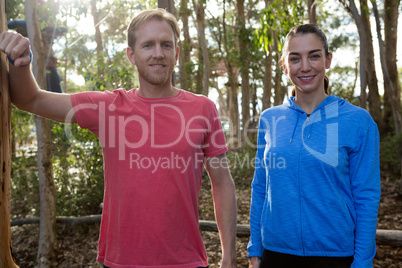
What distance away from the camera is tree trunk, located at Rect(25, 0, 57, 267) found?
521cm

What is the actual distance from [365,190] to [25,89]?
6.01ft

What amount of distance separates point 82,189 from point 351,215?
19.3ft

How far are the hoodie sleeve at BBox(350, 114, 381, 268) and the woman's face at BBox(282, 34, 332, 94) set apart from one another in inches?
15.7

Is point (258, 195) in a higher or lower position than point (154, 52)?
lower

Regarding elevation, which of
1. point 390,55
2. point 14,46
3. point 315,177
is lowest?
point 315,177

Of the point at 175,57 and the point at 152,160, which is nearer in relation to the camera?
the point at 152,160

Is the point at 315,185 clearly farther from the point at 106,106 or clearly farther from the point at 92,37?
the point at 92,37

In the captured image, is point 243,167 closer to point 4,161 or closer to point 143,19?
point 143,19

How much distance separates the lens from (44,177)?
5.52 m

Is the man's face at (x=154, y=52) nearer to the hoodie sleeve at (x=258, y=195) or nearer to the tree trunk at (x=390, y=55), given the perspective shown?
the hoodie sleeve at (x=258, y=195)

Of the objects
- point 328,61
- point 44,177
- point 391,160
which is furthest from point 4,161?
Answer: point 391,160

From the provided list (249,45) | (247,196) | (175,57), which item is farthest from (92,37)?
(175,57)

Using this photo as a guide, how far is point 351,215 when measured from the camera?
7.04 feet

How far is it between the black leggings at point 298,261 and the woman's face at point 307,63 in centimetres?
101
